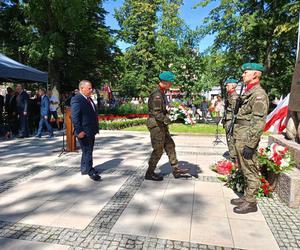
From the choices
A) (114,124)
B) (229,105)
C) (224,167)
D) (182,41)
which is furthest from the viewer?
(182,41)

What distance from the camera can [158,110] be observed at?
4762 mm

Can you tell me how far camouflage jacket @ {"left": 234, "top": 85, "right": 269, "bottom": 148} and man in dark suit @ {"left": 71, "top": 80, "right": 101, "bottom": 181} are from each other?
2624mm

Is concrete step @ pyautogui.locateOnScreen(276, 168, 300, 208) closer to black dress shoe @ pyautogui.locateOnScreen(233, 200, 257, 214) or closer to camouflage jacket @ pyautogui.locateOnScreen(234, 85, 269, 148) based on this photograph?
black dress shoe @ pyautogui.locateOnScreen(233, 200, 257, 214)

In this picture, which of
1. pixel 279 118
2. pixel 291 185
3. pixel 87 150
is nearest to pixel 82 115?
pixel 87 150

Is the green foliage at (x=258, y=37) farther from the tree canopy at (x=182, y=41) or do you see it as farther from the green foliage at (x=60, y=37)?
the green foliage at (x=60, y=37)

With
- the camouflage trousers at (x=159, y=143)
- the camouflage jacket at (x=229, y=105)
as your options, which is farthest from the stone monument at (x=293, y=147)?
the camouflage trousers at (x=159, y=143)

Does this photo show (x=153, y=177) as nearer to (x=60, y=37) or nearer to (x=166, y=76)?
(x=166, y=76)

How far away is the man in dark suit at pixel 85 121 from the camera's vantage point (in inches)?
196

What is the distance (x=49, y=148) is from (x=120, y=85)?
2324 centimetres

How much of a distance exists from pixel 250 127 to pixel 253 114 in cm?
18

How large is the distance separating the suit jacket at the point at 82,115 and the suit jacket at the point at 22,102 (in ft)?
20.1

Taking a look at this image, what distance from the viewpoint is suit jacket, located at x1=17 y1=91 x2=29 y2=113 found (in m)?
10.3

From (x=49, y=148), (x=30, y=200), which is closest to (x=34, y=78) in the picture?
(x=49, y=148)

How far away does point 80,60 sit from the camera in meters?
21.6
